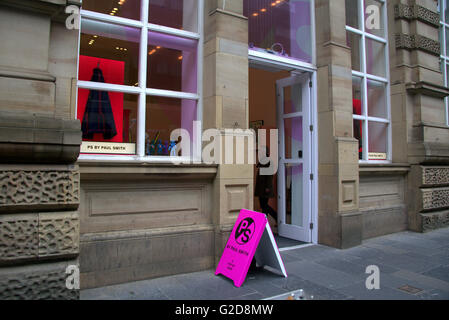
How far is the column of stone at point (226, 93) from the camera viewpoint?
4.91 meters

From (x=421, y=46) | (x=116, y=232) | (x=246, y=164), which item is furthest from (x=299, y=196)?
(x=421, y=46)

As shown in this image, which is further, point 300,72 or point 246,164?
point 300,72

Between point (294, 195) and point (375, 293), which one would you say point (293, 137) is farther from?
point (375, 293)

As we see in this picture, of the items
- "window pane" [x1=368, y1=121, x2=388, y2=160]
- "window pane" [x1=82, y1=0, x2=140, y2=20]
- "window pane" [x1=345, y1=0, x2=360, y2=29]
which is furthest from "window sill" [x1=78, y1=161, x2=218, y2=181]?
"window pane" [x1=345, y1=0, x2=360, y2=29]

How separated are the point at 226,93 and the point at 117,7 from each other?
6.16 ft

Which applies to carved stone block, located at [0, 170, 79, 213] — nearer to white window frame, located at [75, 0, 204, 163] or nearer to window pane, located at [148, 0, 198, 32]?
white window frame, located at [75, 0, 204, 163]

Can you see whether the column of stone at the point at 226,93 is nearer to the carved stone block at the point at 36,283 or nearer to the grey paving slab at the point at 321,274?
the grey paving slab at the point at 321,274

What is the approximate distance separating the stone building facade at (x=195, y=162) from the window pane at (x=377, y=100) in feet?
0.28

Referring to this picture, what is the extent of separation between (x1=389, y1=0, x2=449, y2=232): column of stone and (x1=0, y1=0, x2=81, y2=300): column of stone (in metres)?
6.92

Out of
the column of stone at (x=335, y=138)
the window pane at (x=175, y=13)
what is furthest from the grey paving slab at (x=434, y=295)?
the window pane at (x=175, y=13)

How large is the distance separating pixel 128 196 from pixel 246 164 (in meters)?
1.73

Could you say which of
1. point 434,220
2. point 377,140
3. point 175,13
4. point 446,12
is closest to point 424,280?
point 434,220

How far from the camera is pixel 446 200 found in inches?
316

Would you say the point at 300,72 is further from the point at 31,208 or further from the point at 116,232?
the point at 31,208
